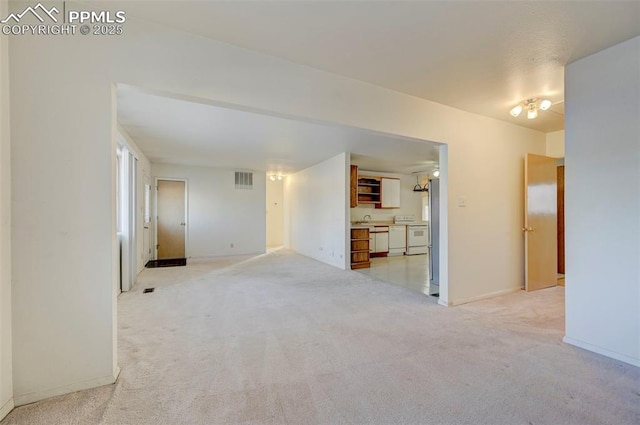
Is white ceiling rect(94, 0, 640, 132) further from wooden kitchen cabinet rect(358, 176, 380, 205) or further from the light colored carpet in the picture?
wooden kitchen cabinet rect(358, 176, 380, 205)

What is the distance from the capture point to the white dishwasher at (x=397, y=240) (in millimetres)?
7888

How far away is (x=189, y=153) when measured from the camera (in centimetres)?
575

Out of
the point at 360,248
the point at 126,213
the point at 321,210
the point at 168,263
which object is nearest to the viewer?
the point at 126,213

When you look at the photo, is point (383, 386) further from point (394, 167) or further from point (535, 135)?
point (394, 167)

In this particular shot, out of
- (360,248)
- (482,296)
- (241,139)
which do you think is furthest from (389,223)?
(241,139)

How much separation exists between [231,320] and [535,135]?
5.21 metres

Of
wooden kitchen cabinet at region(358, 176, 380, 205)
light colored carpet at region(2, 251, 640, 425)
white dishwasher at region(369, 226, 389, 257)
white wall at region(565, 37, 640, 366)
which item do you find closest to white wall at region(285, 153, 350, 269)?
wooden kitchen cabinet at region(358, 176, 380, 205)

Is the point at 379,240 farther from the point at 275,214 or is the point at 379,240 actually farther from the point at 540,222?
the point at 275,214

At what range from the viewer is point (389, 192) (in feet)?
26.7

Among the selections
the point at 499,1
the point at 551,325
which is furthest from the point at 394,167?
the point at 499,1

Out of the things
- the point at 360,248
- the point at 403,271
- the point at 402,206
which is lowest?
the point at 403,271

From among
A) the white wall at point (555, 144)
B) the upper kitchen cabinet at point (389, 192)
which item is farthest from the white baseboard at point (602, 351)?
the upper kitchen cabinet at point (389, 192)

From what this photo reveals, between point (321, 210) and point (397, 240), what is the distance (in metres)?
2.58

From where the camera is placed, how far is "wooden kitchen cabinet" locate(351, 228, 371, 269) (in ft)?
20.2
